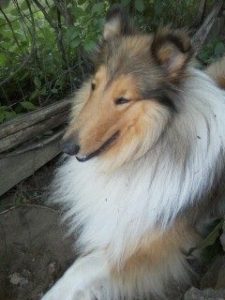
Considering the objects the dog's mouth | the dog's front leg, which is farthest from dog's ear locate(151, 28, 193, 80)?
the dog's front leg

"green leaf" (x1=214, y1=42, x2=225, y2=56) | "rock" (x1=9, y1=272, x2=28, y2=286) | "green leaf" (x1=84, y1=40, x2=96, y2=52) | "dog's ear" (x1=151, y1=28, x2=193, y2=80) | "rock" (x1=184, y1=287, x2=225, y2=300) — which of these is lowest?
"rock" (x1=9, y1=272, x2=28, y2=286)

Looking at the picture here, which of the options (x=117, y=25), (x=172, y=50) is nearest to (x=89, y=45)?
(x=117, y=25)

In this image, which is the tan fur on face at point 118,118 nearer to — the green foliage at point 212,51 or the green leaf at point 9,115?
the green leaf at point 9,115

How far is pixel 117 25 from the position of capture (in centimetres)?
249

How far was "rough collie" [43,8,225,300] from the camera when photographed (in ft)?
7.42

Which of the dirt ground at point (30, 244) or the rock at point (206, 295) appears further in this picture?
the dirt ground at point (30, 244)

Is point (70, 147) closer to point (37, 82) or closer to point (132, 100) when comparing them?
point (132, 100)

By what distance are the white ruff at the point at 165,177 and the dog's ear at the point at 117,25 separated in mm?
396

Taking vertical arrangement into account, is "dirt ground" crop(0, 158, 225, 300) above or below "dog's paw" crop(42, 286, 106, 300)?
below

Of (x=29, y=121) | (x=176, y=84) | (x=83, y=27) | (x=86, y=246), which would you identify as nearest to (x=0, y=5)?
(x=83, y=27)

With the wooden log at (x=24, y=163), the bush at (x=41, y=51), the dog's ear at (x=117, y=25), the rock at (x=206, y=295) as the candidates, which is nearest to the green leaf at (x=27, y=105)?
the bush at (x=41, y=51)

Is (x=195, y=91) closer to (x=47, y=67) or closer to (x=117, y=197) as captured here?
(x=117, y=197)

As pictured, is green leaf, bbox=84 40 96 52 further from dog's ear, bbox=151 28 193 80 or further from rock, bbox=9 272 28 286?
rock, bbox=9 272 28 286

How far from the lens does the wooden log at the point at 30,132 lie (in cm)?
321
